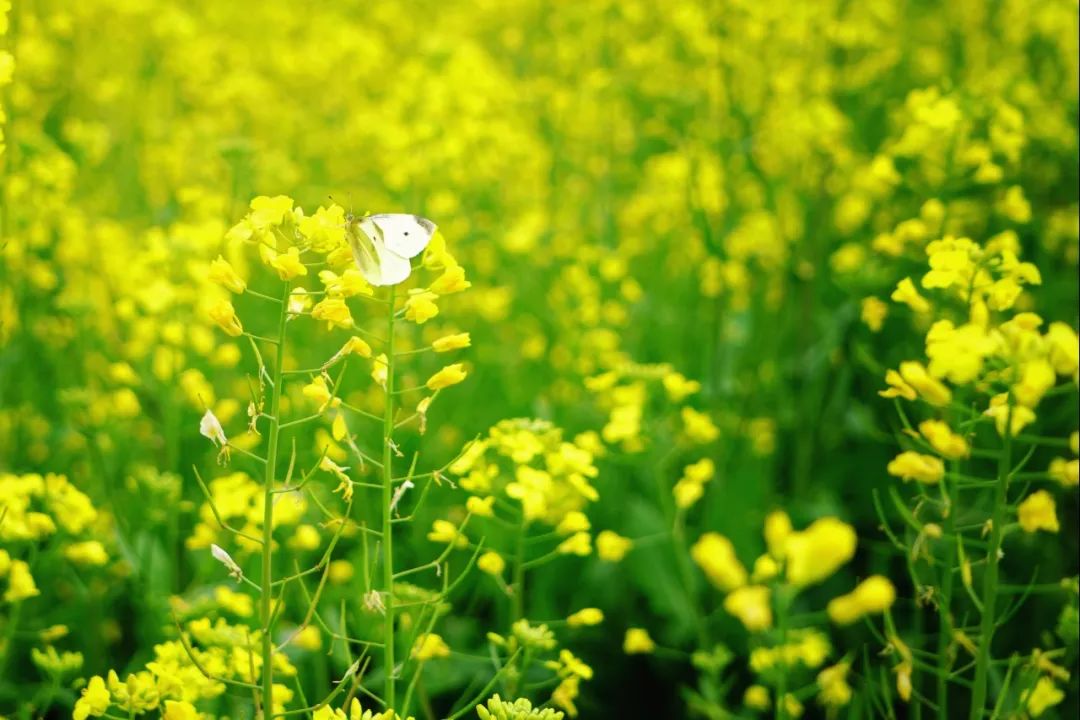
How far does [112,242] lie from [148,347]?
32.8 inches

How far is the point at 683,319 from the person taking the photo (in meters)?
4.23

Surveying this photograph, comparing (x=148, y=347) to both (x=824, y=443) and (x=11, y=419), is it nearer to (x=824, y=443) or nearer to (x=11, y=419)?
(x=11, y=419)

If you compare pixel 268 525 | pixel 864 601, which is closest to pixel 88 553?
pixel 268 525

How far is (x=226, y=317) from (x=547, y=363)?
2315 mm

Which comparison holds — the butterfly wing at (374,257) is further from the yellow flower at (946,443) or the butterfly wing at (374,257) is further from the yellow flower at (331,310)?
the yellow flower at (946,443)

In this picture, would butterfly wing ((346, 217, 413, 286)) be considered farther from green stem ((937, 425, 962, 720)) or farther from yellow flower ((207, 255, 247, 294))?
green stem ((937, 425, 962, 720))

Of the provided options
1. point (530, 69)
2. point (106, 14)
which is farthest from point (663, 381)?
point (106, 14)

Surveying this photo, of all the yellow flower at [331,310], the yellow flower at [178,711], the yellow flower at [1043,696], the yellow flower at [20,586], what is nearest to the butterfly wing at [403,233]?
the yellow flower at [331,310]

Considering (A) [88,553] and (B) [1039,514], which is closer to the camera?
(B) [1039,514]

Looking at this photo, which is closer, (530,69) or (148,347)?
(148,347)

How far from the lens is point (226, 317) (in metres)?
1.67

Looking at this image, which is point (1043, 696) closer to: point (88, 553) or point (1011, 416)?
point (1011, 416)

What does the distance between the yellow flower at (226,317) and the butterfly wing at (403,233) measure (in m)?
0.27

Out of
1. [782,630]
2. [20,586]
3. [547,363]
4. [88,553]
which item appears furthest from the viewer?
[547,363]
